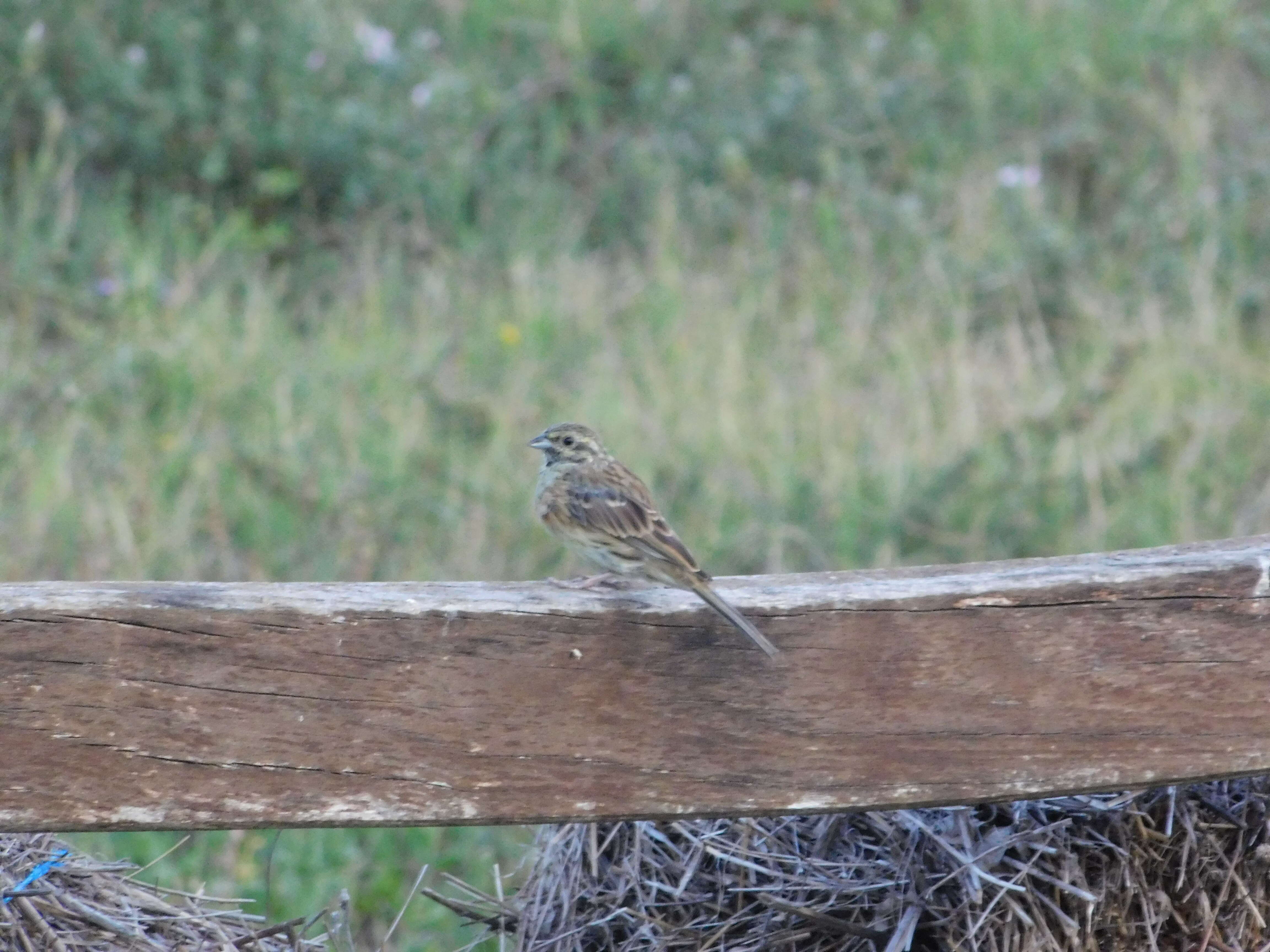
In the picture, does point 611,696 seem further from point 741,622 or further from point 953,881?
point 953,881

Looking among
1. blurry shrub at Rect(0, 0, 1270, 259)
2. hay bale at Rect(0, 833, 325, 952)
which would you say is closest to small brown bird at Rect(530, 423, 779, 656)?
hay bale at Rect(0, 833, 325, 952)

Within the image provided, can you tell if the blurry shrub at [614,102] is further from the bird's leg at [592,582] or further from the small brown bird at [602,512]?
the bird's leg at [592,582]

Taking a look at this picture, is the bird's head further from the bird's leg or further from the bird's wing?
the bird's leg

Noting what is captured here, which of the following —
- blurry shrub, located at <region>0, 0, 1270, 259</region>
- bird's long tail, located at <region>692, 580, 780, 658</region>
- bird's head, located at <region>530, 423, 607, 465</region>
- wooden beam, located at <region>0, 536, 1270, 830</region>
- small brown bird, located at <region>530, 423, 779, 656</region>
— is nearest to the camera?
wooden beam, located at <region>0, 536, 1270, 830</region>

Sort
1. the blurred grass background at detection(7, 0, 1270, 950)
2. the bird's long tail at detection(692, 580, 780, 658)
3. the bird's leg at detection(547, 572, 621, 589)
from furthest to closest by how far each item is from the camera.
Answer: the blurred grass background at detection(7, 0, 1270, 950)
the bird's leg at detection(547, 572, 621, 589)
the bird's long tail at detection(692, 580, 780, 658)

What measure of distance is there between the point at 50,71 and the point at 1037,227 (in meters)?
5.47

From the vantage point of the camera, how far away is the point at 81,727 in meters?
2.19

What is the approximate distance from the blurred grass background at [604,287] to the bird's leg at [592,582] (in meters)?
1.94

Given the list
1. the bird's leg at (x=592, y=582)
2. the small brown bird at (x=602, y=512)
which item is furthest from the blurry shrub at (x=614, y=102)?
the bird's leg at (x=592, y=582)

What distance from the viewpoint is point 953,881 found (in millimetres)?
2938

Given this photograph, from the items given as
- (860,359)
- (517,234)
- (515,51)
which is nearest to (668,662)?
(860,359)

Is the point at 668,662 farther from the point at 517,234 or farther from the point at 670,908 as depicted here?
the point at 517,234

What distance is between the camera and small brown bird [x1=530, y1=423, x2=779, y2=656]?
10.6ft

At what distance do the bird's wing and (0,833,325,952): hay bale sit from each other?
97 cm
